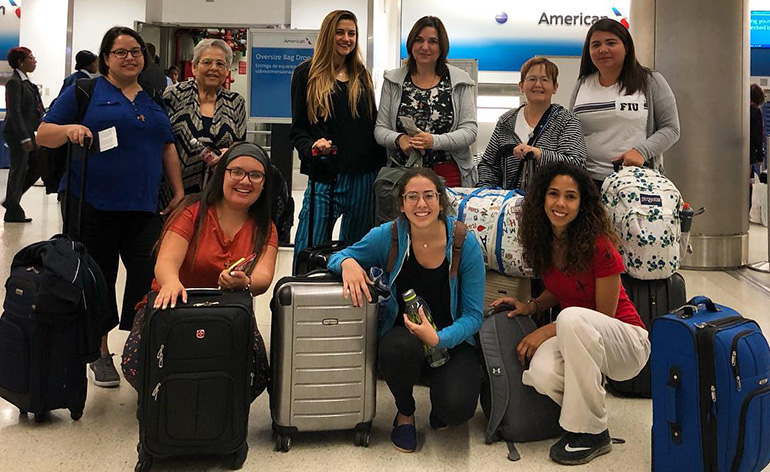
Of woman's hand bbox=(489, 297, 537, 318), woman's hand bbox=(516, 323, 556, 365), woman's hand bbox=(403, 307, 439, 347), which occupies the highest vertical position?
woman's hand bbox=(489, 297, 537, 318)

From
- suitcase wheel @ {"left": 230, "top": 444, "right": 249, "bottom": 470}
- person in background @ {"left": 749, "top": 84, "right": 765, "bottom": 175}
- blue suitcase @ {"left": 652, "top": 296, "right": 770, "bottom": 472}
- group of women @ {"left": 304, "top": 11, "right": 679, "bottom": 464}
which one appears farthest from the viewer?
person in background @ {"left": 749, "top": 84, "right": 765, "bottom": 175}

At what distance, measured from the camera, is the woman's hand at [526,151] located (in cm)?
263

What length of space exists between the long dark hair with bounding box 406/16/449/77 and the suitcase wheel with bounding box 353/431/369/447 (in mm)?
1589

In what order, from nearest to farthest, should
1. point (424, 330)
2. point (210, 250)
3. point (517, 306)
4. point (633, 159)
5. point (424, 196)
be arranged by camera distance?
point (424, 330), point (424, 196), point (210, 250), point (517, 306), point (633, 159)

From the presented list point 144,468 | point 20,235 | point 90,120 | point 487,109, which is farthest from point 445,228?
point 487,109

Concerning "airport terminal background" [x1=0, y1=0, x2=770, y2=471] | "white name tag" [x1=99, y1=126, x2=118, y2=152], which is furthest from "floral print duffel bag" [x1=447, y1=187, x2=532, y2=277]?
"white name tag" [x1=99, y1=126, x2=118, y2=152]

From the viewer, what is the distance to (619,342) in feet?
6.75

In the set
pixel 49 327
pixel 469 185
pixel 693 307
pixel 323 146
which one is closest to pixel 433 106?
pixel 469 185

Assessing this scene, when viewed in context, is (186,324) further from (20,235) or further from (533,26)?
(533,26)

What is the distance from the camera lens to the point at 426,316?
2043 mm

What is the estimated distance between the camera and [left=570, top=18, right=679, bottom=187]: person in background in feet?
9.10

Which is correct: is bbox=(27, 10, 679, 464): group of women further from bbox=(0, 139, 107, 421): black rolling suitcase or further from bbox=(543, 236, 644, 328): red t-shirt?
bbox=(0, 139, 107, 421): black rolling suitcase

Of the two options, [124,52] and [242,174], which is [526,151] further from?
[124,52]

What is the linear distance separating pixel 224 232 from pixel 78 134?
2.11 ft
